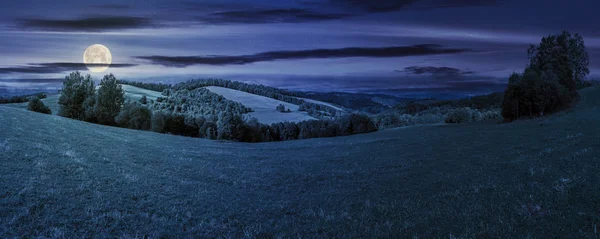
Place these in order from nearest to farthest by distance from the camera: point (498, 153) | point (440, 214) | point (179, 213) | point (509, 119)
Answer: point (440, 214) → point (179, 213) → point (498, 153) → point (509, 119)

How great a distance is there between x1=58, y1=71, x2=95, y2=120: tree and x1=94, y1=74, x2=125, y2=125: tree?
9.35 ft

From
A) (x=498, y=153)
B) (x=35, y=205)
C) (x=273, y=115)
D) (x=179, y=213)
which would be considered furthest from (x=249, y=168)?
(x=273, y=115)

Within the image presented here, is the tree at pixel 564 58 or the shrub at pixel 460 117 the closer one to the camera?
the tree at pixel 564 58

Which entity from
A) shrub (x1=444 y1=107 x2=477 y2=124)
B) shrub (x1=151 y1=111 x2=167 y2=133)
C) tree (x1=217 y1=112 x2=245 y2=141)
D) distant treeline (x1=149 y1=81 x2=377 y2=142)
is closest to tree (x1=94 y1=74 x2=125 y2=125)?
shrub (x1=151 y1=111 x2=167 y2=133)

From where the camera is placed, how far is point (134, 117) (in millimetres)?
85688

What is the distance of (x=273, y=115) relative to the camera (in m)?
170

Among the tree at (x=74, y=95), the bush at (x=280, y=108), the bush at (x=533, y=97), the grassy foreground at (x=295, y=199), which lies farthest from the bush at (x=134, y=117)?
the bush at (x=280, y=108)

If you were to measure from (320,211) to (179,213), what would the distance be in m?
5.07

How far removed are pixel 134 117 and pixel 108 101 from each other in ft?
21.4

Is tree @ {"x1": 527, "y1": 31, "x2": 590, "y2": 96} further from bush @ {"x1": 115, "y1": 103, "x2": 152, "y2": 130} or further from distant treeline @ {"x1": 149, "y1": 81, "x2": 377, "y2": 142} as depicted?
bush @ {"x1": 115, "y1": 103, "x2": 152, "y2": 130}

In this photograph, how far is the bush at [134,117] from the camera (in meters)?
84.2

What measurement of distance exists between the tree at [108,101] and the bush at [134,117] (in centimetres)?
173

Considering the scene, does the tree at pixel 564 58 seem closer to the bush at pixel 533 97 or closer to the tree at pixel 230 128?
the bush at pixel 533 97

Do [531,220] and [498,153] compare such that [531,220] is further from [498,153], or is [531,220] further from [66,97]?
[66,97]
